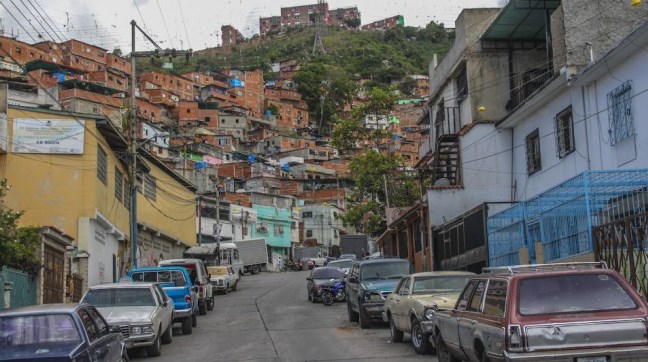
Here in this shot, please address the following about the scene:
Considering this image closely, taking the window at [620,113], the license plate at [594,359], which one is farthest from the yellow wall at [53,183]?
the license plate at [594,359]

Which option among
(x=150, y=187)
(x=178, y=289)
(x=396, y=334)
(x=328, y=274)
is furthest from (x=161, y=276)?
(x=150, y=187)

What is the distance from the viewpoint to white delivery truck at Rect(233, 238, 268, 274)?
6469 centimetres

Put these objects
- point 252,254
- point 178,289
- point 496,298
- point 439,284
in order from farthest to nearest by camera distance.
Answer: point 252,254, point 178,289, point 439,284, point 496,298

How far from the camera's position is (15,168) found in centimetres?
2881

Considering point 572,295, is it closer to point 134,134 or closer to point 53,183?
point 134,134

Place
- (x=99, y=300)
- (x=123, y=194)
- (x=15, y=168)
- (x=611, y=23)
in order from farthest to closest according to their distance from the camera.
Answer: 1. (x=123, y=194)
2. (x=15, y=168)
3. (x=611, y=23)
4. (x=99, y=300)

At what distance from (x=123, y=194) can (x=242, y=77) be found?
11030cm

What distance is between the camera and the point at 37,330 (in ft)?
30.1

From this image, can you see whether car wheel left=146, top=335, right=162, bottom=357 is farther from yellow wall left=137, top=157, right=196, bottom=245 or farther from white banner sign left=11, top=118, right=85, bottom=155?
yellow wall left=137, top=157, right=196, bottom=245

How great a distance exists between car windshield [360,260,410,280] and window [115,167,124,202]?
746 inches

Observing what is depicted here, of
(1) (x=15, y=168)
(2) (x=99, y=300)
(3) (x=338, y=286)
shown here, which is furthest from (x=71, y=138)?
(2) (x=99, y=300)

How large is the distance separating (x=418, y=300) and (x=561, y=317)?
20.4 ft

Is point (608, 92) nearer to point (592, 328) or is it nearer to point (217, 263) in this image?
point (592, 328)

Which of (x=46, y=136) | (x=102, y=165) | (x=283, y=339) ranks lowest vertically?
(x=283, y=339)
